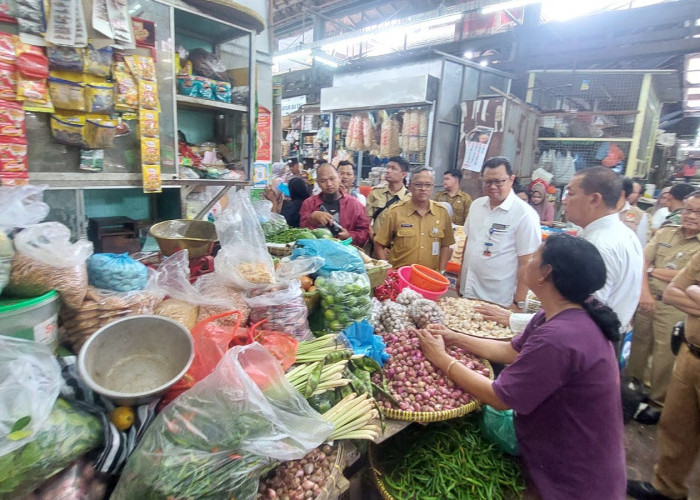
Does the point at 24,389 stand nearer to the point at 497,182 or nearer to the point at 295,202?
the point at 497,182

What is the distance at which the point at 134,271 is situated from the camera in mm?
1505

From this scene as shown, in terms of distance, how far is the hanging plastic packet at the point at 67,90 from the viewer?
2254 millimetres

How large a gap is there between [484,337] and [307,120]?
9.22 meters

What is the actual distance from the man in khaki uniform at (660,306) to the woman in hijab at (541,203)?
2360 mm

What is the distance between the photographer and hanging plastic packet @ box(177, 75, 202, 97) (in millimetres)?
2923

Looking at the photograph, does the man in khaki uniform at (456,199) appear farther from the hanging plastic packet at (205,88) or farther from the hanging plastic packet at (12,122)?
the hanging plastic packet at (12,122)

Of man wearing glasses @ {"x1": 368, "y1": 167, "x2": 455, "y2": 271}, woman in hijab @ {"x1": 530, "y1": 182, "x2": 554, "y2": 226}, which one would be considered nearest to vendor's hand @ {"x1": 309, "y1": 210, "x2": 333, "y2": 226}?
man wearing glasses @ {"x1": 368, "y1": 167, "x2": 455, "y2": 271}

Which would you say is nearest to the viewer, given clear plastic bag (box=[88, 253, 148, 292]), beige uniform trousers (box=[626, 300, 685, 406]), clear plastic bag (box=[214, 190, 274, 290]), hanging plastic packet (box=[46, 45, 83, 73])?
clear plastic bag (box=[88, 253, 148, 292])

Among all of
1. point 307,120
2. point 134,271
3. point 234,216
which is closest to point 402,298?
point 234,216

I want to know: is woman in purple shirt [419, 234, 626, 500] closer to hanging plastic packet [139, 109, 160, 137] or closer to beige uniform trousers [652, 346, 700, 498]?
beige uniform trousers [652, 346, 700, 498]

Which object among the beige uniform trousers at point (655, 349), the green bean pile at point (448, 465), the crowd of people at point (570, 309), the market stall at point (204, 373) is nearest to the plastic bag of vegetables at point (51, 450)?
the market stall at point (204, 373)

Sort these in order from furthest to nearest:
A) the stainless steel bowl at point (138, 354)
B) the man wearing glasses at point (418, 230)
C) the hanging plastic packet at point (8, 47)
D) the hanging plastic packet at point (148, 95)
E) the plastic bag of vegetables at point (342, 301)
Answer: the man wearing glasses at point (418, 230)
the hanging plastic packet at point (148, 95)
the hanging plastic packet at point (8, 47)
the plastic bag of vegetables at point (342, 301)
the stainless steel bowl at point (138, 354)

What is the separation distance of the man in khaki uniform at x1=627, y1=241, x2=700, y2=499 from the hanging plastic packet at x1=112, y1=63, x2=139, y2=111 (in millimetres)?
3640

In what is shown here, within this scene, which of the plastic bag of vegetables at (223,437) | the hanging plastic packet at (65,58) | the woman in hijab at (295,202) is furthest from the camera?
the woman in hijab at (295,202)
